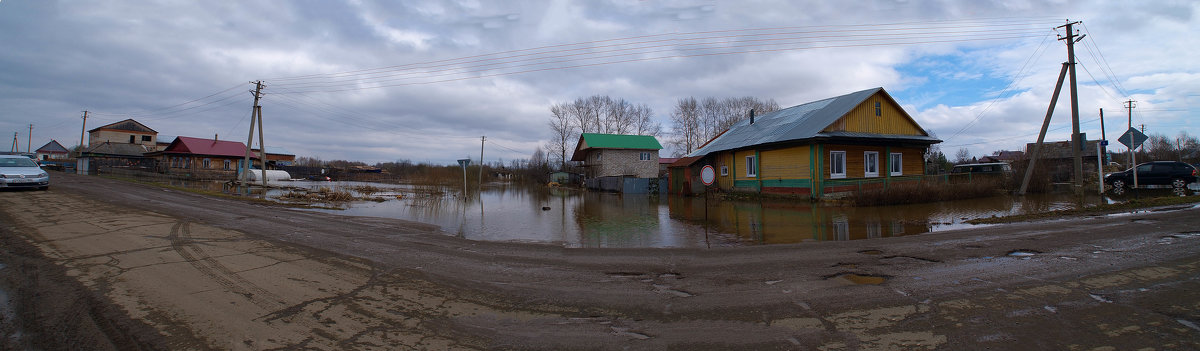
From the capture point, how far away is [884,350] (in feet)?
10.7

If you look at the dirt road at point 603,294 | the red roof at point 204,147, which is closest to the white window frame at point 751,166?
the dirt road at point 603,294

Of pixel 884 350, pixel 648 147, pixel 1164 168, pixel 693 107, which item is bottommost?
pixel 884 350

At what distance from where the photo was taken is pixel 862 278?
546 centimetres

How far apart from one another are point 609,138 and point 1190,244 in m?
39.2

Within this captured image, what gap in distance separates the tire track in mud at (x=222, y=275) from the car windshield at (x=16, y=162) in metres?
17.6

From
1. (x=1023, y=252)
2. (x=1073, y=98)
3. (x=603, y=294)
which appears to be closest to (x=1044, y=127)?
(x=1073, y=98)

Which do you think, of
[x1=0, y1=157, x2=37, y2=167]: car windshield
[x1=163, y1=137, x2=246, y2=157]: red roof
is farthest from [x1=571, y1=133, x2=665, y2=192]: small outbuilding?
[x1=163, y1=137, x2=246, y2=157]: red roof

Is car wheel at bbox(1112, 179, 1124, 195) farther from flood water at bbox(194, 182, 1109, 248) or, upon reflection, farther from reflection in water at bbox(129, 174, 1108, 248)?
flood water at bbox(194, 182, 1109, 248)

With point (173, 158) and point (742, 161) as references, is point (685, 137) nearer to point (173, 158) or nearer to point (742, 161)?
point (742, 161)

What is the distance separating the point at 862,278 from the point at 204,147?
209 ft

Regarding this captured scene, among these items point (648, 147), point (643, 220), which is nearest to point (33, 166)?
point (643, 220)

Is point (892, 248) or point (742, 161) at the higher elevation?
point (742, 161)

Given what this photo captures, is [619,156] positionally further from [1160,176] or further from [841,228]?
[841,228]

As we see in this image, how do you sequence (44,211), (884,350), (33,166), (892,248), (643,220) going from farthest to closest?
1. (33,166)
2. (643,220)
3. (44,211)
4. (892,248)
5. (884,350)
